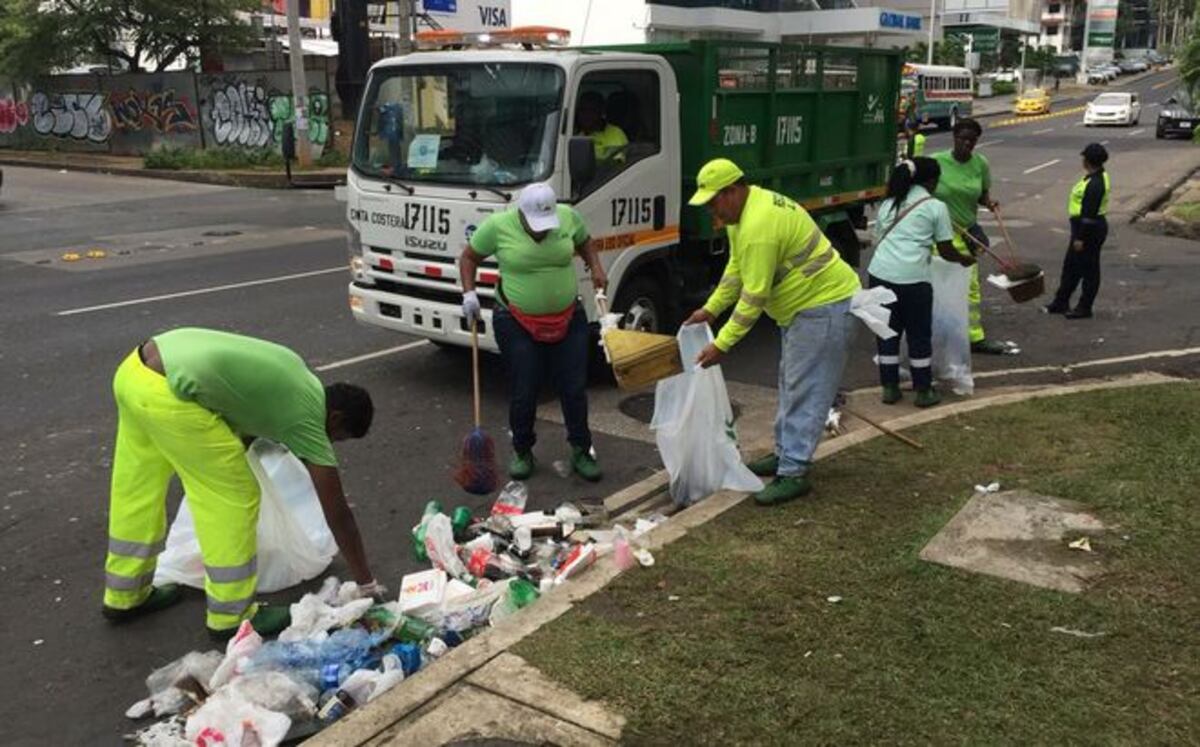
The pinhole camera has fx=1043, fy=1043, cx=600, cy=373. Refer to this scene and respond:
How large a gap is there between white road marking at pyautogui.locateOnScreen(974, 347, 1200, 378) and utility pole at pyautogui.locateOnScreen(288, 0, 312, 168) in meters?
19.5

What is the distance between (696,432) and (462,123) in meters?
2.91

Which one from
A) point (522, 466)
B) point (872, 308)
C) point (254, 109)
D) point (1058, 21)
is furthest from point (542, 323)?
point (1058, 21)

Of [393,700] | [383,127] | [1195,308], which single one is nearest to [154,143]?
[383,127]

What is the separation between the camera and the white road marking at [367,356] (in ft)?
25.8

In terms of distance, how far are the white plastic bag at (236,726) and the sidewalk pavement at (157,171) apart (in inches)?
739

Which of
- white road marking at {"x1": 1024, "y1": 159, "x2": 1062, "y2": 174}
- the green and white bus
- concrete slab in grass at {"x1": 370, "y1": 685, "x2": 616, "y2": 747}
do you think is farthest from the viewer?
the green and white bus

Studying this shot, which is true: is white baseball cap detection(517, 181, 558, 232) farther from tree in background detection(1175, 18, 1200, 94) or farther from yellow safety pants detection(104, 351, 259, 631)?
tree in background detection(1175, 18, 1200, 94)

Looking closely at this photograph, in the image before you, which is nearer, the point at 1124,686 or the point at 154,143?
the point at 1124,686

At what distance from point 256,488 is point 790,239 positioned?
2570mm

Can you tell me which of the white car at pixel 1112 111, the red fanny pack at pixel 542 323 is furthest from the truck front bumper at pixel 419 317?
the white car at pixel 1112 111

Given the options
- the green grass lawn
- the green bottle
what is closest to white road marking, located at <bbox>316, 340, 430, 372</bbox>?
the green bottle

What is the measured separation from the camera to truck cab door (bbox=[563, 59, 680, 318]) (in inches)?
263

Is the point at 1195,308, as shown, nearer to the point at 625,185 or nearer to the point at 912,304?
the point at 912,304

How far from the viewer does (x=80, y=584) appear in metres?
4.46
